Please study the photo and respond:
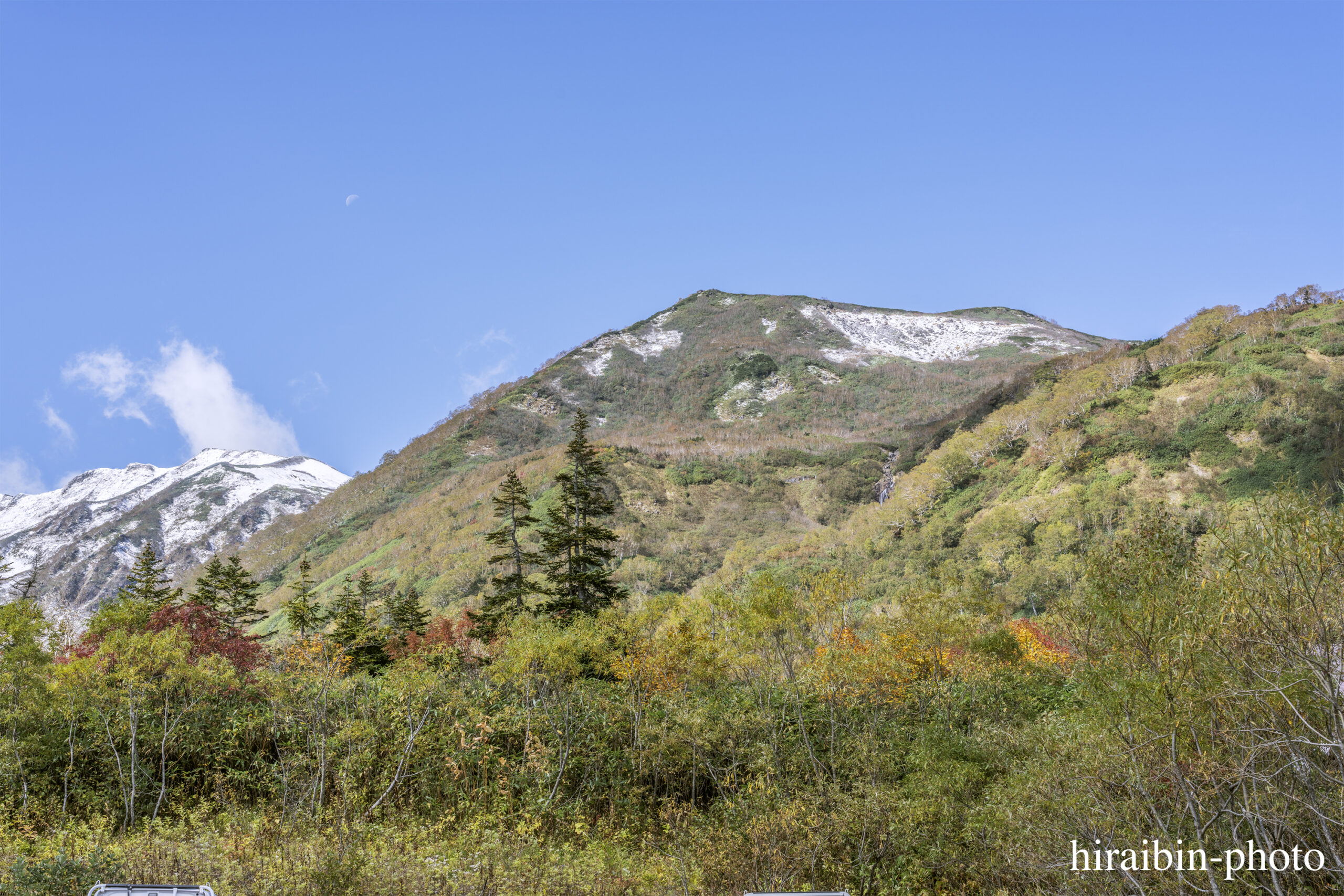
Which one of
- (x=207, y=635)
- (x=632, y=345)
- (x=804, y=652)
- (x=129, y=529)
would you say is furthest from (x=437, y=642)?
(x=129, y=529)

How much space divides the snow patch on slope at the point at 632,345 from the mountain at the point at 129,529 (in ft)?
246

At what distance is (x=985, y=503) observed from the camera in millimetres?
48531

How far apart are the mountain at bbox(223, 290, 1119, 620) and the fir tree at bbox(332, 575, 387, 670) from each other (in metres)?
19.7

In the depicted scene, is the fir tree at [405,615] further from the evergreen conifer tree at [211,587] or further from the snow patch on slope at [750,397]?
the snow patch on slope at [750,397]

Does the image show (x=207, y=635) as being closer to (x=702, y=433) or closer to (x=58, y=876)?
(x=58, y=876)

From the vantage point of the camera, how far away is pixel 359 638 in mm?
25531

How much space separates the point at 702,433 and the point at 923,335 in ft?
262

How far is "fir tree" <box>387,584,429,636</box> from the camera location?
30.3 metres

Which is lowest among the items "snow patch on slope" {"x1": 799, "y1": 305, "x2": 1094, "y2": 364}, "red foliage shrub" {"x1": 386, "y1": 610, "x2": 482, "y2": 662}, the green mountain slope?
"red foliage shrub" {"x1": 386, "y1": 610, "x2": 482, "y2": 662}

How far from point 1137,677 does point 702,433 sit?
93534 millimetres

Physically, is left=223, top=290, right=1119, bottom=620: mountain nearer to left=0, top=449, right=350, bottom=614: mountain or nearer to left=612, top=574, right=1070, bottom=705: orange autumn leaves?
left=612, top=574, right=1070, bottom=705: orange autumn leaves

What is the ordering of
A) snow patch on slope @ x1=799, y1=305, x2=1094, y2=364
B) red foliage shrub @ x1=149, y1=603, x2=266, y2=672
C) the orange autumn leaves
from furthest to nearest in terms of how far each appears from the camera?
1. snow patch on slope @ x1=799, y1=305, x2=1094, y2=364
2. red foliage shrub @ x1=149, y1=603, x2=266, y2=672
3. the orange autumn leaves

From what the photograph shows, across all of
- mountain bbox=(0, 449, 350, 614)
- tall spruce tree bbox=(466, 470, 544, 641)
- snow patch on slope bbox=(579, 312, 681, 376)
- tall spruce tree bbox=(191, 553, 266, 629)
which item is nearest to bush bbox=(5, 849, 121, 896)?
tall spruce tree bbox=(466, 470, 544, 641)

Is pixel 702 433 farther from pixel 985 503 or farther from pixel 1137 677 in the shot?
pixel 1137 677
